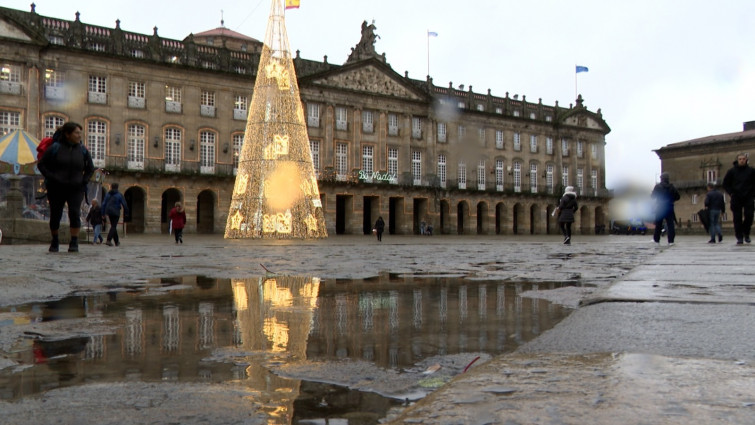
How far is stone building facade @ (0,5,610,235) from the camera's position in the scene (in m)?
35.6

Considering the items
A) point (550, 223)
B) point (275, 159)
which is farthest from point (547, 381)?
point (550, 223)

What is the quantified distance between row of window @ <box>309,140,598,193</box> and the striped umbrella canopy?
23.3 meters

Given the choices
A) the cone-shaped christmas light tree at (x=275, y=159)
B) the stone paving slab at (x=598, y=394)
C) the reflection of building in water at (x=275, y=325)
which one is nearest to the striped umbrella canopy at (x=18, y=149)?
the cone-shaped christmas light tree at (x=275, y=159)

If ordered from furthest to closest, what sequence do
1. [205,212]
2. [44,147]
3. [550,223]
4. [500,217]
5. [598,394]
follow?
[550,223], [500,217], [205,212], [44,147], [598,394]

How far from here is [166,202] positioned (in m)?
41.8

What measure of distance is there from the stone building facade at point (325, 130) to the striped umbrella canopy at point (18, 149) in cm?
1500

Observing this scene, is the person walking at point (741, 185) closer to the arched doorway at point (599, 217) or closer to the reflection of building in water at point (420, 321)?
the reflection of building in water at point (420, 321)

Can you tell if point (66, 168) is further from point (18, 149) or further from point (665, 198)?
point (18, 149)

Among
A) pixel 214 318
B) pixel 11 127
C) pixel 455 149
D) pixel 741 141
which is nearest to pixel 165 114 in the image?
pixel 11 127

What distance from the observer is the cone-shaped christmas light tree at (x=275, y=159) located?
19.3 meters

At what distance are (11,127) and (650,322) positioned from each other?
37.7m

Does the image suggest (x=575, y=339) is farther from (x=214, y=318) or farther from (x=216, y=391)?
(x=214, y=318)

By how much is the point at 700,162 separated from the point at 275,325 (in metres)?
68.6

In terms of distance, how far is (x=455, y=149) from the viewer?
5200 centimetres
